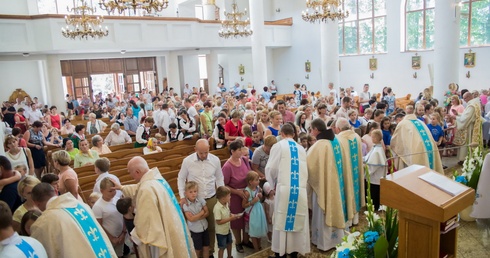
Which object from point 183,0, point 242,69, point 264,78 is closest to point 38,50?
point 264,78

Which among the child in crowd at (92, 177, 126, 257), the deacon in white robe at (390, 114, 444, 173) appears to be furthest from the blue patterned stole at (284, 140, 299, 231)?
the deacon in white robe at (390, 114, 444, 173)

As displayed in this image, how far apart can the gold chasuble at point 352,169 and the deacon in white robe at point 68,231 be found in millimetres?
2998

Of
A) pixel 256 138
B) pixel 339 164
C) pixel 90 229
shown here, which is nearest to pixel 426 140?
pixel 339 164

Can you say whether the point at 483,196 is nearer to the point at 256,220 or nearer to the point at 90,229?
the point at 256,220

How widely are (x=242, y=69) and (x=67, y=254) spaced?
883 inches

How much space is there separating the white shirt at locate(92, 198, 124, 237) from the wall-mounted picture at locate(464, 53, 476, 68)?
14719 millimetres

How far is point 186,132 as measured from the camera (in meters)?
8.35

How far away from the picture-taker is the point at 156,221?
3.50m

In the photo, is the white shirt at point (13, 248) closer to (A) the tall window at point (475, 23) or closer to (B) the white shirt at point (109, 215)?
(B) the white shirt at point (109, 215)

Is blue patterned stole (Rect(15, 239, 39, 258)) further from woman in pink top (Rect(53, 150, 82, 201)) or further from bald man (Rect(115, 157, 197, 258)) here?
woman in pink top (Rect(53, 150, 82, 201))

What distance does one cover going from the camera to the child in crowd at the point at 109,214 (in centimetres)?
434

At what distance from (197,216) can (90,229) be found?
4.71ft

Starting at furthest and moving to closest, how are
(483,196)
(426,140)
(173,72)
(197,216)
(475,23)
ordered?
(173,72) → (475,23) → (426,140) → (483,196) → (197,216)

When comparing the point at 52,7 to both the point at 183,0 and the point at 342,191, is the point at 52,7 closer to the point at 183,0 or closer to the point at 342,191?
the point at 183,0
